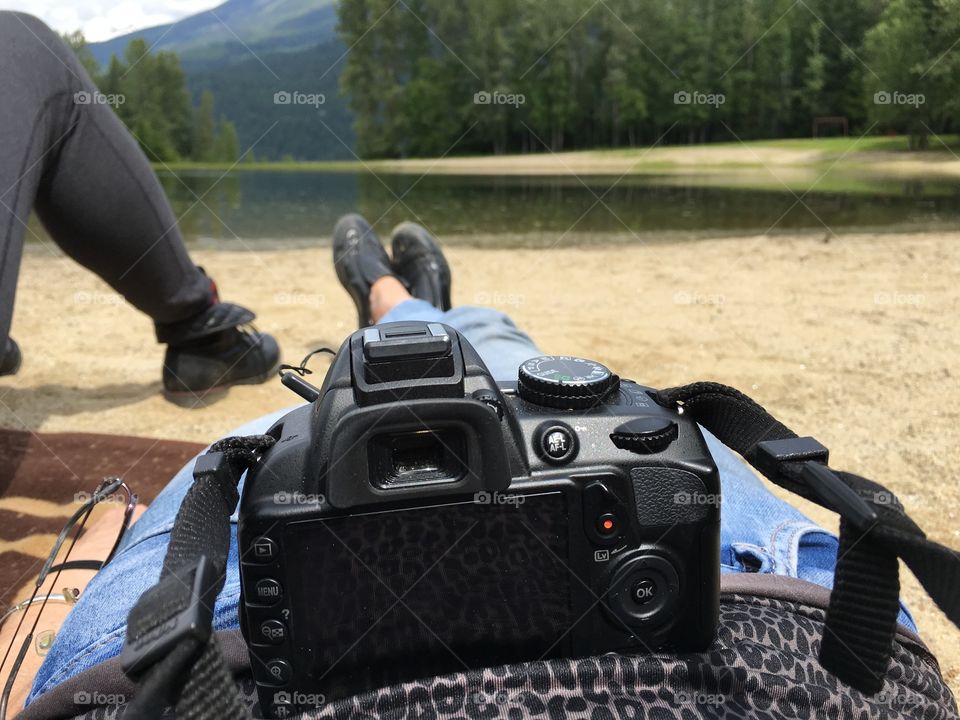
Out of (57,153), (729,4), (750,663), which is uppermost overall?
(729,4)

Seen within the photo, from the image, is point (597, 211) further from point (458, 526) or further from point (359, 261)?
point (458, 526)

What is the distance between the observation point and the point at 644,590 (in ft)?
2.27

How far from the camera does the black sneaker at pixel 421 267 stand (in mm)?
2537

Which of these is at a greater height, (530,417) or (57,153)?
(57,153)

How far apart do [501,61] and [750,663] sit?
19.2m

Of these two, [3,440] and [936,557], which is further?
[3,440]

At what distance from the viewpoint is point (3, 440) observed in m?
1.88

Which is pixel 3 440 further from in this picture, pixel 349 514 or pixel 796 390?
pixel 796 390

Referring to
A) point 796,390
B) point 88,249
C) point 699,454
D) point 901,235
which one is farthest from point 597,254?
point 699,454
